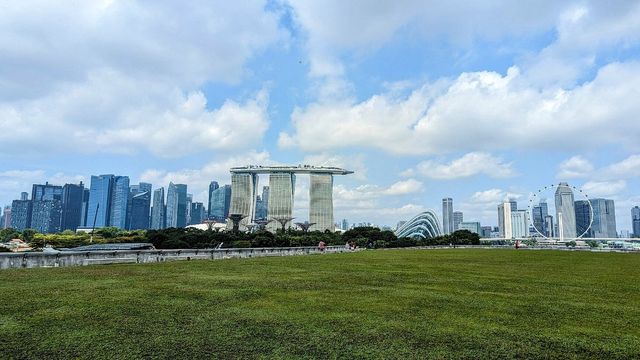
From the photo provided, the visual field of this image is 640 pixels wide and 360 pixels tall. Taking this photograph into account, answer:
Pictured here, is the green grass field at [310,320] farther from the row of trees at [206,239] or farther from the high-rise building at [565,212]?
the high-rise building at [565,212]

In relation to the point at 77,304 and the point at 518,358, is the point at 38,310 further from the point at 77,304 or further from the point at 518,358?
the point at 518,358

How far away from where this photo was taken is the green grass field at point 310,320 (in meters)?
6.76

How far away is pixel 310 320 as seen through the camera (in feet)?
28.5

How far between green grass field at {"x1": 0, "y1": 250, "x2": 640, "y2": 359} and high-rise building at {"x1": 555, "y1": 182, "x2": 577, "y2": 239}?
184250 millimetres

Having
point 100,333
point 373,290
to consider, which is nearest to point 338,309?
point 373,290

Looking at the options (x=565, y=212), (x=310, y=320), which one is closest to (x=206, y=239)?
(x=310, y=320)

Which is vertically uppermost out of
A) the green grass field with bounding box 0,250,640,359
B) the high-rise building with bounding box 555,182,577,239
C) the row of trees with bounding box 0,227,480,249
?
the high-rise building with bounding box 555,182,577,239

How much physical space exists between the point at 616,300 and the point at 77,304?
1396cm

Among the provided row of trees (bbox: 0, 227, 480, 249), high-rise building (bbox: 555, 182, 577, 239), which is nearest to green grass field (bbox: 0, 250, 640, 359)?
row of trees (bbox: 0, 227, 480, 249)

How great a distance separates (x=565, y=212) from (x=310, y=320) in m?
201

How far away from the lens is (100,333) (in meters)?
7.54

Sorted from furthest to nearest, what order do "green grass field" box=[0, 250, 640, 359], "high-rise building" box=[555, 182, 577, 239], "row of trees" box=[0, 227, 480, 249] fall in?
"high-rise building" box=[555, 182, 577, 239] < "row of trees" box=[0, 227, 480, 249] < "green grass field" box=[0, 250, 640, 359]

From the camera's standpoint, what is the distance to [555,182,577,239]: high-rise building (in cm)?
17525

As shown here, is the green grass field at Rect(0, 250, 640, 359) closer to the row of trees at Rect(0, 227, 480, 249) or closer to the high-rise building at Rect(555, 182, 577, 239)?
the row of trees at Rect(0, 227, 480, 249)
